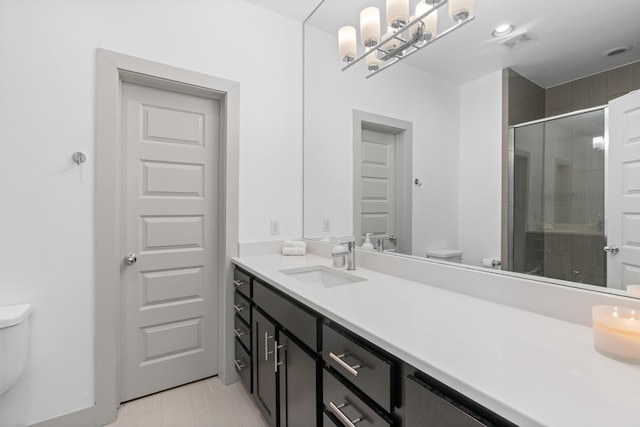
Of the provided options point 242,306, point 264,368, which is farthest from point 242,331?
point 264,368

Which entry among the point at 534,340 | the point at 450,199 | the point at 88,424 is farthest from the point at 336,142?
the point at 88,424

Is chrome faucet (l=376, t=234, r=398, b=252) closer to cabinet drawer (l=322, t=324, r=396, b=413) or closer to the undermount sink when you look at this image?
the undermount sink

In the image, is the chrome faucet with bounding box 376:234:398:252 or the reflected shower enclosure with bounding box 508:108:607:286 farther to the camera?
the chrome faucet with bounding box 376:234:398:252

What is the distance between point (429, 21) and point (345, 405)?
160 centimetres

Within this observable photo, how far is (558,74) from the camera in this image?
93 centimetres

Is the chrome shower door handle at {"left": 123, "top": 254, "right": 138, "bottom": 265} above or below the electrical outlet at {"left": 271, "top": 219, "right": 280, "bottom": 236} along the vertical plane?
below

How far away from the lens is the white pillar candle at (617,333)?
2.12 feet

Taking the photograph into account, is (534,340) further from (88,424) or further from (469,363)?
(88,424)

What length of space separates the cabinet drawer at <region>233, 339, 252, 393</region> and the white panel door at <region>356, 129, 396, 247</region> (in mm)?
1005

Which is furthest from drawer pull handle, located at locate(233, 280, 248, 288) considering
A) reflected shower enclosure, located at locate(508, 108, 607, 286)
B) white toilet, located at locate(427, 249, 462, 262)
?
reflected shower enclosure, located at locate(508, 108, 607, 286)

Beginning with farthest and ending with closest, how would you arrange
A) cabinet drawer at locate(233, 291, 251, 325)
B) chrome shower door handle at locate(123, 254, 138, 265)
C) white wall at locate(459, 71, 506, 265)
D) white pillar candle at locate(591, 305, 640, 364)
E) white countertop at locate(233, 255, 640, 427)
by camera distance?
chrome shower door handle at locate(123, 254, 138, 265), cabinet drawer at locate(233, 291, 251, 325), white wall at locate(459, 71, 506, 265), white pillar candle at locate(591, 305, 640, 364), white countertop at locate(233, 255, 640, 427)

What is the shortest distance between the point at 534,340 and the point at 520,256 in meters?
0.37

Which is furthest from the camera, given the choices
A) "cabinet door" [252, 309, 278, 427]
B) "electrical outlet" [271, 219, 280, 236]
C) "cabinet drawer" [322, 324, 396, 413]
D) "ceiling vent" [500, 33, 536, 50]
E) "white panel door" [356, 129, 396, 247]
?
"electrical outlet" [271, 219, 280, 236]

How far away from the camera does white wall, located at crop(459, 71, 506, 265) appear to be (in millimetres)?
1145
